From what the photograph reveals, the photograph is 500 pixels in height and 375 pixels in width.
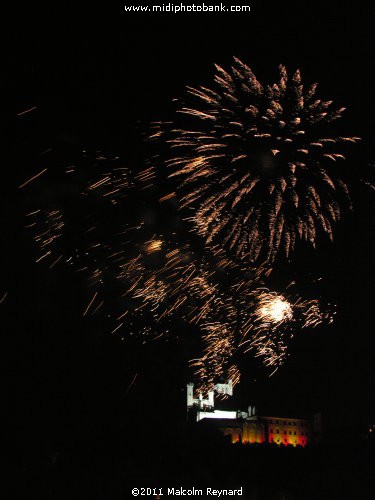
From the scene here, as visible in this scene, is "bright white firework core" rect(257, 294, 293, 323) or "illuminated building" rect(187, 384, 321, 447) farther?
"illuminated building" rect(187, 384, 321, 447)

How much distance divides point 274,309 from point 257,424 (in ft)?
157

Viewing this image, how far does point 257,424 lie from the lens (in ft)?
178

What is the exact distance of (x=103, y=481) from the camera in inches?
908

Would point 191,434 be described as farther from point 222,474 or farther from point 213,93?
point 213,93

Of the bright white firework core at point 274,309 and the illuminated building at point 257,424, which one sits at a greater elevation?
the bright white firework core at point 274,309

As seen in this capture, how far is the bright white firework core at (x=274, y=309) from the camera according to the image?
38.4 feet

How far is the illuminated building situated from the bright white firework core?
43.9 metres

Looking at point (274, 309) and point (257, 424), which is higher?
point (274, 309)

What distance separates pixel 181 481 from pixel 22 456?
427 inches

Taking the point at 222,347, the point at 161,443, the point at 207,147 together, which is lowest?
the point at 161,443

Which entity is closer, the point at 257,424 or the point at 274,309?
the point at 274,309

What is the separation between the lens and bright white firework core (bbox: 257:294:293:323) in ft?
38.4

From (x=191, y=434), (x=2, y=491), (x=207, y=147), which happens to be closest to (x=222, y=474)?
(x=191, y=434)

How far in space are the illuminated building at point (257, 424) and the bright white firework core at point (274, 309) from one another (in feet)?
144
